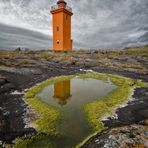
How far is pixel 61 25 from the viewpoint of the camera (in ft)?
172

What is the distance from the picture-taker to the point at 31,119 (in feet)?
38.6

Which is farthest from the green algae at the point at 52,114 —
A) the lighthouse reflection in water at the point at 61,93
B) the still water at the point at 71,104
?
the lighthouse reflection in water at the point at 61,93

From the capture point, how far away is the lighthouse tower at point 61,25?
52.4 meters

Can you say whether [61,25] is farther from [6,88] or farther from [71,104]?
[71,104]

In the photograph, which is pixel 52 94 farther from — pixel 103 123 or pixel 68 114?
pixel 103 123

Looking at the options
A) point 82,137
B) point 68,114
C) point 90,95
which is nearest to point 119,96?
point 90,95

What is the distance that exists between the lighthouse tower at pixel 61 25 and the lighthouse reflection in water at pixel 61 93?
3264 centimetres

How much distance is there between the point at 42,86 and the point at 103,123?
1251cm

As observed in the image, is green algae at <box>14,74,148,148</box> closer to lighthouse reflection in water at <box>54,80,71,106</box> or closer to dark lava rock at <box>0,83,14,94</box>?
lighthouse reflection in water at <box>54,80,71,106</box>

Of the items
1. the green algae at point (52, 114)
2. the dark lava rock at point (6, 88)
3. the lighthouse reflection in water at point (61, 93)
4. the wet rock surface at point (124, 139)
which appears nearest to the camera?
the wet rock surface at point (124, 139)

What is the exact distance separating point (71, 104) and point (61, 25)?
4250cm

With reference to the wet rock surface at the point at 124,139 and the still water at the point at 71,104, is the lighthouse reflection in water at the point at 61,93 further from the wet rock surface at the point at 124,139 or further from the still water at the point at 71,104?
the wet rock surface at the point at 124,139

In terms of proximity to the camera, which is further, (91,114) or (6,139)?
(91,114)

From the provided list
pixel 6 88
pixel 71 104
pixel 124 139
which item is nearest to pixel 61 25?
pixel 6 88
